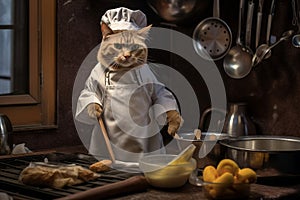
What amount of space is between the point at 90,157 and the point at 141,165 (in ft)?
0.87

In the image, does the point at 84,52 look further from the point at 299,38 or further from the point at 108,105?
the point at 299,38

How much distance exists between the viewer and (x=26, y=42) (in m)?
1.57

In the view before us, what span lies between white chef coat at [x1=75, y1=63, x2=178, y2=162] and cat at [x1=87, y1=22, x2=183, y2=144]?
20 millimetres

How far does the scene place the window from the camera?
5.05 feet

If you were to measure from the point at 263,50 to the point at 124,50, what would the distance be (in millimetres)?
466

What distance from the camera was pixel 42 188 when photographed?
3.64 ft

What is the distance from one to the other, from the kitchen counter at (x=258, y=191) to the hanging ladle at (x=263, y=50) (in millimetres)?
443

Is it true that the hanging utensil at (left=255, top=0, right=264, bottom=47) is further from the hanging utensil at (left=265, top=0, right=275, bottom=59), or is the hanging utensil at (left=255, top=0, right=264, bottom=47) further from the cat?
the cat

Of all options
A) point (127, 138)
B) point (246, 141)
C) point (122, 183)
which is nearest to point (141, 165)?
point (122, 183)

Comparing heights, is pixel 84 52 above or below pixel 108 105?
above

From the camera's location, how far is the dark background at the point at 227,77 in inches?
61.9

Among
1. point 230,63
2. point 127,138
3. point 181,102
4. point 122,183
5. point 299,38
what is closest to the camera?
point 122,183

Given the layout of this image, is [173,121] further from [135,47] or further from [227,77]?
[227,77]

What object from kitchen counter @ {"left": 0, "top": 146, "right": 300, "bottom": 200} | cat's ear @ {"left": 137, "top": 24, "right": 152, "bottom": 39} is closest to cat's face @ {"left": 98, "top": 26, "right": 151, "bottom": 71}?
cat's ear @ {"left": 137, "top": 24, "right": 152, "bottom": 39}
